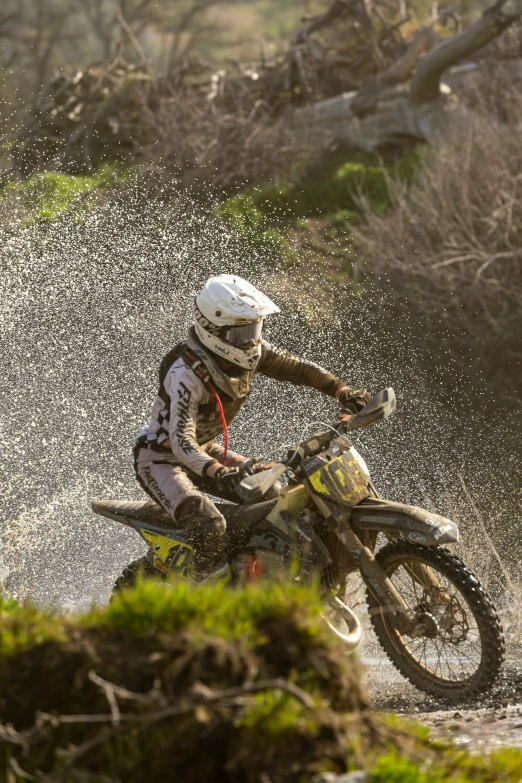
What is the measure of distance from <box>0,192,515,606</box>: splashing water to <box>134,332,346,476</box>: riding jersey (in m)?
2.69

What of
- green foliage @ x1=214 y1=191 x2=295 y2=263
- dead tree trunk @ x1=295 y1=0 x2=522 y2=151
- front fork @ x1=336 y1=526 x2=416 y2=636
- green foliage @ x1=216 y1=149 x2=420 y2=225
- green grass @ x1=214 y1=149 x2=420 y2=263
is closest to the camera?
front fork @ x1=336 y1=526 x2=416 y2=636

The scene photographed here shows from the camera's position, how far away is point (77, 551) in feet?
34.8

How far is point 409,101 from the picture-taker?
2452cm

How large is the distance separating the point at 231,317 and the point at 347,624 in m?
2.09

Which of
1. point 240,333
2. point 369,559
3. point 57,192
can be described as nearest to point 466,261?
point 57,192

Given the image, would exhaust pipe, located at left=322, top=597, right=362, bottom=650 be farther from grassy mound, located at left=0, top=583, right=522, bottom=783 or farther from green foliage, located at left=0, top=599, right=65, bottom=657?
green foliage, located at left=0, top=599, right=65, bottom=657

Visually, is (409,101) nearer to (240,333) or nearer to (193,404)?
(240,333)

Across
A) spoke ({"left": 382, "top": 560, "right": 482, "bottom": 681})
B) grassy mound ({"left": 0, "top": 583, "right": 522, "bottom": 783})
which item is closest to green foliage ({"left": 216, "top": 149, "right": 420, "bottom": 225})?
spoke ({"left": 382, "top": 560, "right": 482, "bottom": 681})

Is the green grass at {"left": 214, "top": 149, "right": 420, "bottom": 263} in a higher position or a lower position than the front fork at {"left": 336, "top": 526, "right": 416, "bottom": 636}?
lower

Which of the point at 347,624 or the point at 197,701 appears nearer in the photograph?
the point at 197,701

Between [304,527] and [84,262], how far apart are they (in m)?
13.0

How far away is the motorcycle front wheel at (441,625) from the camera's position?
6.51 metres

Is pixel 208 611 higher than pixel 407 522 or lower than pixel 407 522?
higher

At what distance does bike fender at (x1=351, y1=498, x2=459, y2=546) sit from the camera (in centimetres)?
661
